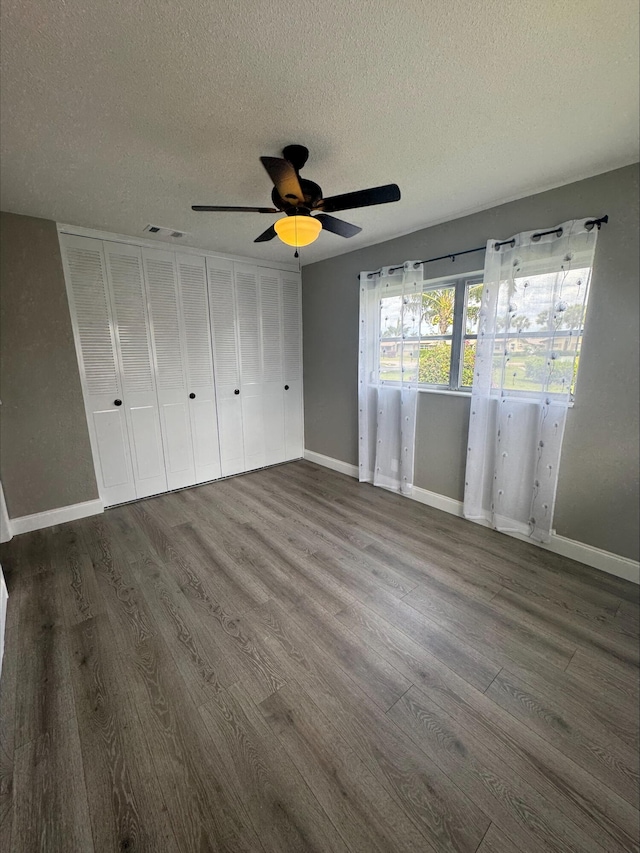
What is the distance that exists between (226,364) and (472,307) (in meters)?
2.51

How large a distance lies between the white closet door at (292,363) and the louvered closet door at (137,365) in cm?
156

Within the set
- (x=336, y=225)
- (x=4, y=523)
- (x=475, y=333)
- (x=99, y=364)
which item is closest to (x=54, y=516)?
(x=4, y=523)

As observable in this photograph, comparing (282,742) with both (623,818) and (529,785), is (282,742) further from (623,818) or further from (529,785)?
(623,818)

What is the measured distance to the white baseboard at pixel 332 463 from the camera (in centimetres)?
399

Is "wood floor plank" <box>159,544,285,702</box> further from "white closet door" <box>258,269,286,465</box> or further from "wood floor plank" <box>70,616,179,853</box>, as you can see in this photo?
"white closet door" <box>258,269,286,465</box>

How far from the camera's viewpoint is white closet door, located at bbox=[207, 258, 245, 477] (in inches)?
140

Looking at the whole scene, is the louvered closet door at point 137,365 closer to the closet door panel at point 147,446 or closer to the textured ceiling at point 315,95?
the closet door panel at point 147,446

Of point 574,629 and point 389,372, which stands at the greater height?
point 389,372

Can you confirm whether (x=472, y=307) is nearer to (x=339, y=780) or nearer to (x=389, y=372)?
(x=389, y=372)

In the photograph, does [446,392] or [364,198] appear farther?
[446,392]

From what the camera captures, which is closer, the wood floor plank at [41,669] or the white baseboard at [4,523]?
the wood floor plank at [41,669]

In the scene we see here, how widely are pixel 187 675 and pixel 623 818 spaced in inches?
64.1

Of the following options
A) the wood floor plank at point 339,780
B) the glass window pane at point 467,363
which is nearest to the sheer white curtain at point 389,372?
the glass window pane at point 467,363

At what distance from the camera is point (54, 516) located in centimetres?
292
